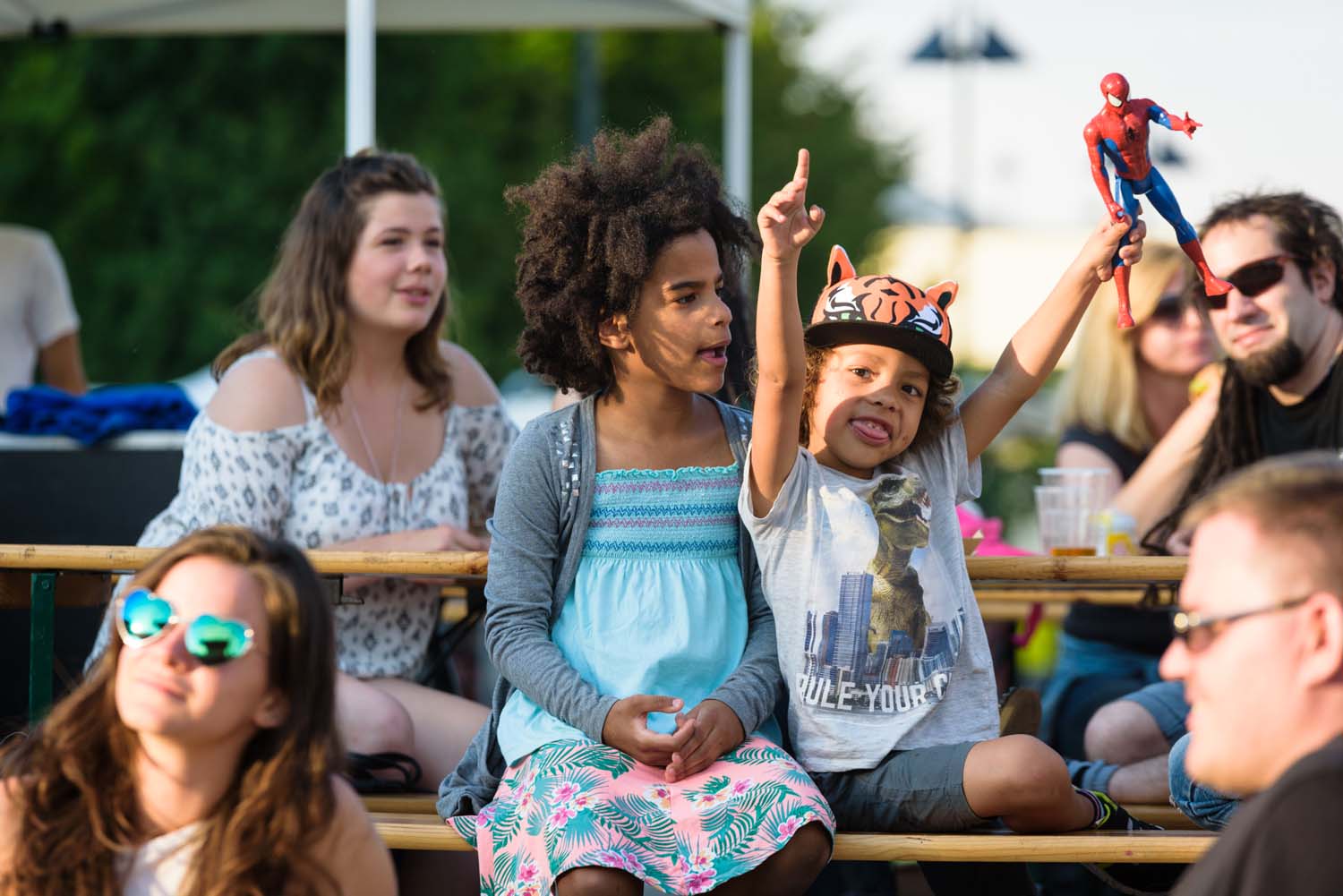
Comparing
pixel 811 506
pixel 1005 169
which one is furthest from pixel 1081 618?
pixel 1005 169

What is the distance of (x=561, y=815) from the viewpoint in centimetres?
297

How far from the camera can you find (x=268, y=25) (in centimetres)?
777

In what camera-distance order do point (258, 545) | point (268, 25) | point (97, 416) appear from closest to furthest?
point (258, 545) < point (97, 416) < point (268, 25)

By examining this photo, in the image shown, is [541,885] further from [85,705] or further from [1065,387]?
[1065,387]

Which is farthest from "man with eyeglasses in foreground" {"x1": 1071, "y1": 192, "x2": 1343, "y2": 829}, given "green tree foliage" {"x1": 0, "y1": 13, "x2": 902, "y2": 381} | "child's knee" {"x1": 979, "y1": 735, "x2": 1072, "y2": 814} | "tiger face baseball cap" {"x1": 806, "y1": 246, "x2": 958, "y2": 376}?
"green tree foliage" {"x1": 0, "y1": 13, "x2": 902, "y2": 381}

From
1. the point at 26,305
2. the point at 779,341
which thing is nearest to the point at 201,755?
the point at 779,341

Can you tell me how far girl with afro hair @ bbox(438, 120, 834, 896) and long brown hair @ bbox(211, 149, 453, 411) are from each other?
853 millimetres

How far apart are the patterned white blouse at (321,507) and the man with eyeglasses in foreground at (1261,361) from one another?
1745mm

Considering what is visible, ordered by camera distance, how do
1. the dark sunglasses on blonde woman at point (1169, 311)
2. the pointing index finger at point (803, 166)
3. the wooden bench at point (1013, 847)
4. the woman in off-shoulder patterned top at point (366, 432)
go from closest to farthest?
the pointing index finger at point (803, 166), the wooden bench at point (1013, 847), the woman in off-shoulder patterned top at point (366, 432), the dark sunglasses on blonde woman at point (1169, 311)

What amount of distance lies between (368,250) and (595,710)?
171cm

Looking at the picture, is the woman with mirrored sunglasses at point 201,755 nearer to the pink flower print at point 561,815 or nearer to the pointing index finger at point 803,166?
the pink flower print at point 561,815

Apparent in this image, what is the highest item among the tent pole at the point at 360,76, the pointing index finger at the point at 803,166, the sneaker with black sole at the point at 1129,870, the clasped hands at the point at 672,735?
the tent pole at the point at 360,76

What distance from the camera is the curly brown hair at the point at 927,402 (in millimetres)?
3355

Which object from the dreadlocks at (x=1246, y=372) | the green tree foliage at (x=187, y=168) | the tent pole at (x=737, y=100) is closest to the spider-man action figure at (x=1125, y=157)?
the dreadlocks at (x=1246, y=372)
